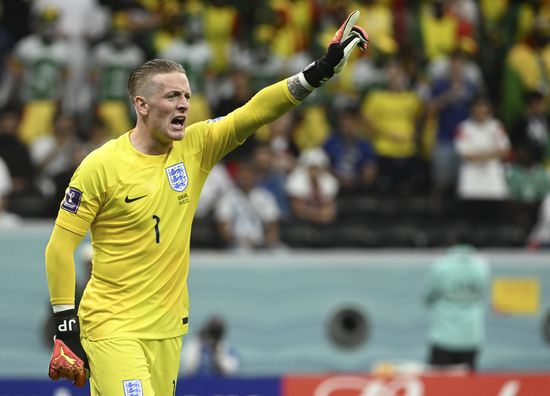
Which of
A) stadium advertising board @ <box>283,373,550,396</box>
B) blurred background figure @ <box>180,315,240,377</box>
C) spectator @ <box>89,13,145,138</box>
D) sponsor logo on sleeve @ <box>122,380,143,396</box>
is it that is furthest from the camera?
spectator @ <box>89,13,145,138</box>

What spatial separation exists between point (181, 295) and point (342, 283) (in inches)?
301

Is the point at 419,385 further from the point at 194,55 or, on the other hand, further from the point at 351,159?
the point at 194,55

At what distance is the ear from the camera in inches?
258

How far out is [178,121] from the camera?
6504 mm

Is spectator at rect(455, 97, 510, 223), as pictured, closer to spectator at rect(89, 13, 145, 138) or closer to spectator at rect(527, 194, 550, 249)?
spectator at rect(527, 194, 550, 249)

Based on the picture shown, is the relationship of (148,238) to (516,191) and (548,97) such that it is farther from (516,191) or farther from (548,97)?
(548,97)

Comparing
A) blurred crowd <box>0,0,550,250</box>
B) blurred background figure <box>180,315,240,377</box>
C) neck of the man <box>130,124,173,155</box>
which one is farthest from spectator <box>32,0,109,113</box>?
neck of the man <box>130,124,173,155</box>

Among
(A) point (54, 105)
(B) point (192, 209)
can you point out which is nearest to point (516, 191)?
(A) point (54, 105)

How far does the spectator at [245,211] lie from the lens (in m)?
13.6

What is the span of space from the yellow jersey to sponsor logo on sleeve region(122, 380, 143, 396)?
0.84ft

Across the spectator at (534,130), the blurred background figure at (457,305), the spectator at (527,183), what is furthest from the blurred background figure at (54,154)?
the spectator at (534,130)

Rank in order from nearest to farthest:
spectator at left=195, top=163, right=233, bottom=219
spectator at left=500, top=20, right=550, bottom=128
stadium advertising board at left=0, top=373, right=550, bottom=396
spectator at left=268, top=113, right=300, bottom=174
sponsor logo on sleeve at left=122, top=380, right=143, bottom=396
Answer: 1. sponsor logo on sleeve at left=122, top=380, right=143, bottom=396
2. stadium advertising board at left=0, top=373, right=550, bottom=396
3. spectator at left=195, top=163, right=233, bottom=219
4. spectator at left=268, top=113, right=300, bottom=174
5. spectator at left=500, top=20, right=550, bottom=128

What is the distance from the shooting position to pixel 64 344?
21.1 ft

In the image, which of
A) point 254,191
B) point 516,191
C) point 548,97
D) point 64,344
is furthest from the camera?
point 548,97
